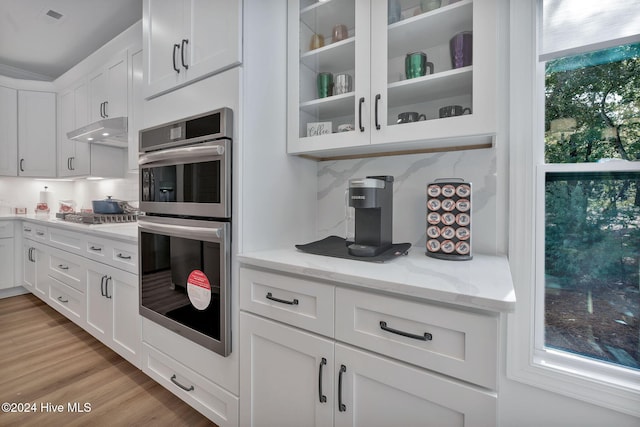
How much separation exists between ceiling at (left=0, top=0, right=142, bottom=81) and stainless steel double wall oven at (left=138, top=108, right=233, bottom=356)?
5.43 ft

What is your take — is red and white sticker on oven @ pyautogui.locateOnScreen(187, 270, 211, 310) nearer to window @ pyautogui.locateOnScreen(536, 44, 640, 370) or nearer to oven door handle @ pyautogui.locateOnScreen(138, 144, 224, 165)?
oven door handle @ pyautogui.locateOnScreen(138, 144, 224, 165)

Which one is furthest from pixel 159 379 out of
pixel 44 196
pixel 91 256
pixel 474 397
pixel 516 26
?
pixel 44 196

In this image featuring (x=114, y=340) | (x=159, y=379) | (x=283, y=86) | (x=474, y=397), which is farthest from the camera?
(x=114, y=340)

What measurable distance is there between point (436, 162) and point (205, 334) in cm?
133

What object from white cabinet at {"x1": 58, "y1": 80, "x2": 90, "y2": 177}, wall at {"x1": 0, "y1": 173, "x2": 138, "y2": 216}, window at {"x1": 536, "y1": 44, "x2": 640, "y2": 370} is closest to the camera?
window at {"x1": 536, "y1": 44, "x2": 640, "y2": 370}

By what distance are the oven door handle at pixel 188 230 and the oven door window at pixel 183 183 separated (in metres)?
0.12

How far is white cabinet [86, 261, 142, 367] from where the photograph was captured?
1803mm

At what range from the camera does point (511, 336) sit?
1.23 meters

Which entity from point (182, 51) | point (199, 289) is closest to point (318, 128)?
A: point (182, 51)

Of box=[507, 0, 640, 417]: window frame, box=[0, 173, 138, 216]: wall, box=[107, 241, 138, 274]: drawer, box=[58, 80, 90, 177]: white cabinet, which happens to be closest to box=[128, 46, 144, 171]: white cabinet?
box=[107, 241, 138, 274]: drawer

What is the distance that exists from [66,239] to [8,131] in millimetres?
2086

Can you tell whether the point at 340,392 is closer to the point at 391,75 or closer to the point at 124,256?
the point at 391,75

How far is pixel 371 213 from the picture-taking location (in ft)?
4.00

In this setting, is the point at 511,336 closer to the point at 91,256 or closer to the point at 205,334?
the point at 205,334
